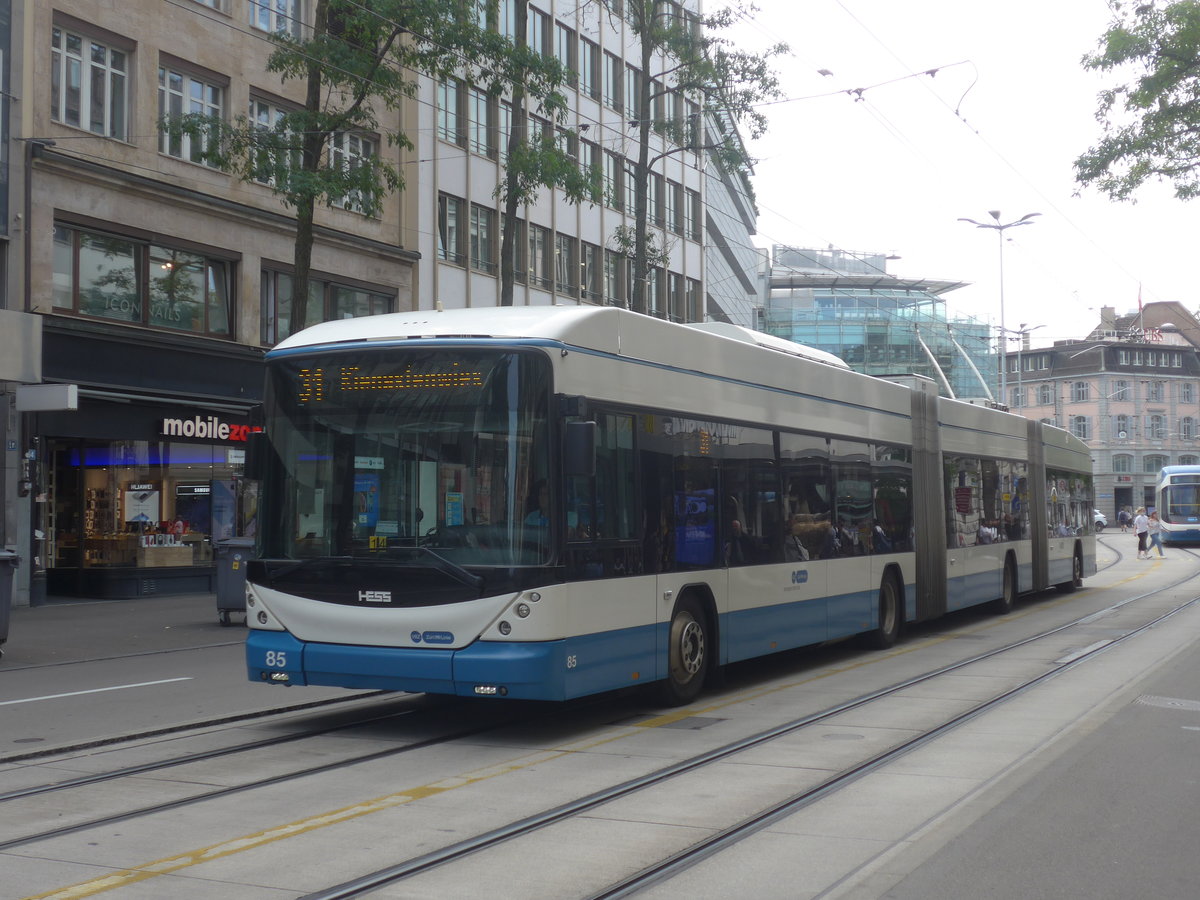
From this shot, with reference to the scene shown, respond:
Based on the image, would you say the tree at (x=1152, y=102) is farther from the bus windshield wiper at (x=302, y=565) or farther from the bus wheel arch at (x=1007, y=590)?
the bus windshield wiper at (x=302, y=565)

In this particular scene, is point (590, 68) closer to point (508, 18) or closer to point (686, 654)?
point (508, 18)

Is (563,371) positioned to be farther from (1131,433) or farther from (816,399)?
(1131,433)

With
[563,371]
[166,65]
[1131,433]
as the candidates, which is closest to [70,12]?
[166,65]

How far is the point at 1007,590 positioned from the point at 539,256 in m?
21.1

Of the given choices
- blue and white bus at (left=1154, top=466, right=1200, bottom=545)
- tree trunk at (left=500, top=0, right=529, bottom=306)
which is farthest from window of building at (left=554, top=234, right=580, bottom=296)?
blue and white bus at (left=1154, top=466, right=1200, bottom=545)

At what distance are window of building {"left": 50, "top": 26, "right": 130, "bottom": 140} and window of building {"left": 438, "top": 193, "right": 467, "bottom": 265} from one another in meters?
10.7

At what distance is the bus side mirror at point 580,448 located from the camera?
892 centimetres

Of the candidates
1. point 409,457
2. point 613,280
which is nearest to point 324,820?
point 409,457

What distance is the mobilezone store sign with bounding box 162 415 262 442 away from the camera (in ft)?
82.5

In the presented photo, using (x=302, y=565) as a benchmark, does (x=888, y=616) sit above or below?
below

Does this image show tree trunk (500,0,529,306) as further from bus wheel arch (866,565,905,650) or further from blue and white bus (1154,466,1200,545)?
blue and white bus (1154,466,1200,545)

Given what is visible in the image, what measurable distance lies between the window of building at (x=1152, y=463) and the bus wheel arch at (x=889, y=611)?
325 feet

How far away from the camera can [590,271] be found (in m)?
42.2

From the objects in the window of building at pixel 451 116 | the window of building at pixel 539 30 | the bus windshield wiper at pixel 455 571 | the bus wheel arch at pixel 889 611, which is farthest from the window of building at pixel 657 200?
the bus windshield wiper at pixel 455 571
